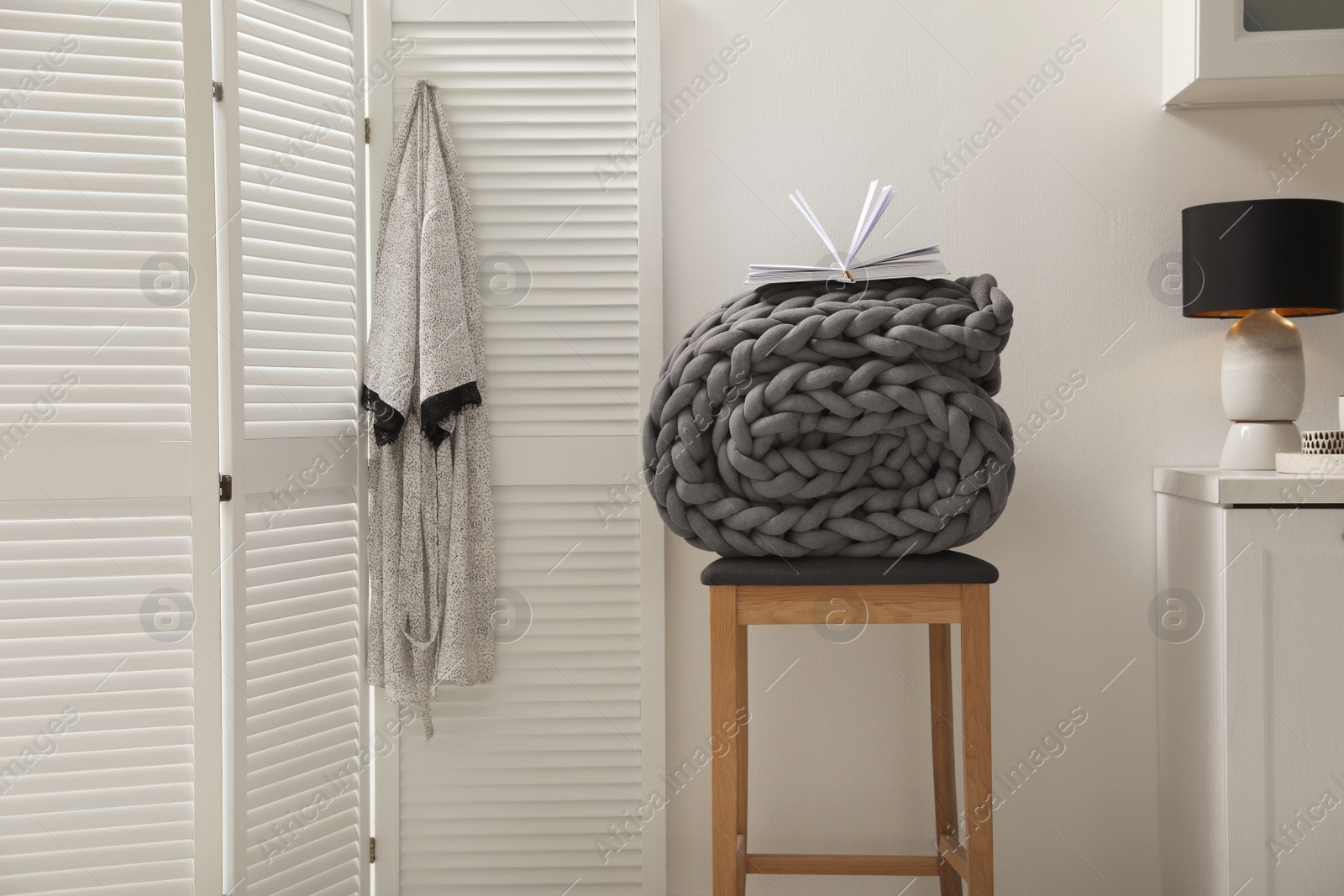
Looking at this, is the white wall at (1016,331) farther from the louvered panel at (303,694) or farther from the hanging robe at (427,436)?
the louvered panel at (303,694)

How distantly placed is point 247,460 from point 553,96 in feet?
2.90

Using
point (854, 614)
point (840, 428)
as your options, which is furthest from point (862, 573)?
point (840, 428)

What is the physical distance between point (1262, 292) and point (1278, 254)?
0.21ft

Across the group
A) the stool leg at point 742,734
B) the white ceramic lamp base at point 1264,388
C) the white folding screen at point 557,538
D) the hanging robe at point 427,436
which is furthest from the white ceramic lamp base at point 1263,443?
the hanging robe at point 427,436

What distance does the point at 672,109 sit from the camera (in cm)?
165

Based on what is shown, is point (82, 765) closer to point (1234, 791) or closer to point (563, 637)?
point (563, 637)

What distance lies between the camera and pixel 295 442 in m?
1.49

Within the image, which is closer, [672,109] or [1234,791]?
[1234,791]

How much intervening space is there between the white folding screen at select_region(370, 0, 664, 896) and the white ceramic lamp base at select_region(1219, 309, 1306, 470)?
3.50 feet

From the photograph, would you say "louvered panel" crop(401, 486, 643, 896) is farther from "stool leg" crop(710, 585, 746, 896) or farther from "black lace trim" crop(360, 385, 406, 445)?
"stool leg" crop(710, 585, 746, 896)

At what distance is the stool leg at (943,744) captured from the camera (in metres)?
1.47

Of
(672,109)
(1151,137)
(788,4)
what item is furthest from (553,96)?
(1151,137)

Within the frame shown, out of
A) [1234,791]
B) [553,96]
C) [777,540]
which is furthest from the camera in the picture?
[553,96]

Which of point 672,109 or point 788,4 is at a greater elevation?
point 788,4
